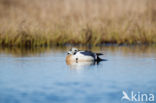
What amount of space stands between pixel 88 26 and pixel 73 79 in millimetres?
11889

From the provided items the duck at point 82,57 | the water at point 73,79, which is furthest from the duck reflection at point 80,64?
the duck at point 82,57

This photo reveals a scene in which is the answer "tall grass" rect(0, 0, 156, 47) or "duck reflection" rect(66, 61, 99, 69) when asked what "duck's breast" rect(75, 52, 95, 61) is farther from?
"tall grass" rect(0, 0, 156, 47)

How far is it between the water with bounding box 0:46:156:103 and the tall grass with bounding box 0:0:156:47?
6052 millimetres

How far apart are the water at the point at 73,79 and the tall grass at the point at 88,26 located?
605 centimetres

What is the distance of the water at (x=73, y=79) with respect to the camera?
990 centimetres

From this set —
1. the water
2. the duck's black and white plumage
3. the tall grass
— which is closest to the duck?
the duck's black and white plumage

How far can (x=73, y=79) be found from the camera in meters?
12.0

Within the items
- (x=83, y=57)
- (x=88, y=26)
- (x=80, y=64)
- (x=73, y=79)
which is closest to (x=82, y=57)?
(x=83, y=57)

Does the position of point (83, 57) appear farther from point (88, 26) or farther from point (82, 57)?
point (88, 26)

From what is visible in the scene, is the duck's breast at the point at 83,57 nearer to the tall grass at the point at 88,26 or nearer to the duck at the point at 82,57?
the duck at the point at 82,57

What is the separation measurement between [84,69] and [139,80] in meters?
2.70

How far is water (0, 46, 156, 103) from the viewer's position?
9.90 meters

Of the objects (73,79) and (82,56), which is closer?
(73,79)

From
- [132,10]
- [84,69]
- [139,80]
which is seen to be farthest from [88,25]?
[139,80]
